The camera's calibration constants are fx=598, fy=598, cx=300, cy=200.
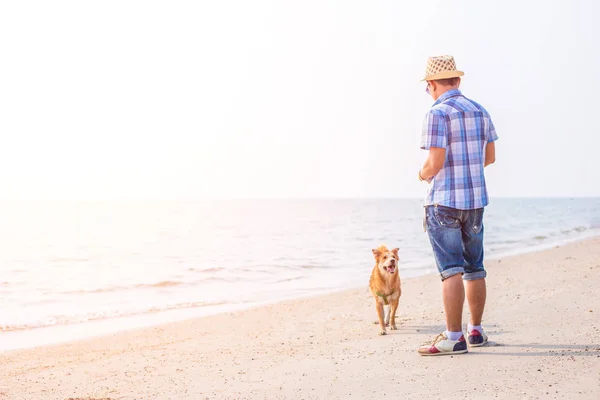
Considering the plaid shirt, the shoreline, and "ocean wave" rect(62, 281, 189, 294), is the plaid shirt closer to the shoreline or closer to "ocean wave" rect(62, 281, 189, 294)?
the shoreline

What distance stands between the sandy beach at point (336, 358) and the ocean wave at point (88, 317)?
6.14 ft

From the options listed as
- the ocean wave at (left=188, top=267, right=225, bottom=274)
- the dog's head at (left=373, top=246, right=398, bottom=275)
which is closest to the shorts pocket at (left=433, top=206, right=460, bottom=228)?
the dog's head at (left=373, top=246, right=398, bottom=275)

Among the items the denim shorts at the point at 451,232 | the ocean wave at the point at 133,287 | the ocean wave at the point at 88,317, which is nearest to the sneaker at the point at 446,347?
the denim shorts at the point at 451,232

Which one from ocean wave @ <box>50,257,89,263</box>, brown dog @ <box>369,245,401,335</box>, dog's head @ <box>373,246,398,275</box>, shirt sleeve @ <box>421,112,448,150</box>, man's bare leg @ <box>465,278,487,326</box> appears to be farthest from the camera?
ocean wave @ <box>50,257,89,263</box>

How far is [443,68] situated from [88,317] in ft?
24.3

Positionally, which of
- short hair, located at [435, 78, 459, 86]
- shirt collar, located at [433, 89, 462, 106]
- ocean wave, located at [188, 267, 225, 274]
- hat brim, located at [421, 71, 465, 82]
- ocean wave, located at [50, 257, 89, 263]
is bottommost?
ocean wave, located at [188, 267, 225, 274]

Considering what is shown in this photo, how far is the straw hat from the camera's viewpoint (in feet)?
14.5

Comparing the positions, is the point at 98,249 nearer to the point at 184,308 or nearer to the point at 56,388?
the point at 184,308

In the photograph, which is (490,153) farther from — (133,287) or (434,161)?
(133,287)

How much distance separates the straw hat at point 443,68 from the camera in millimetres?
4410

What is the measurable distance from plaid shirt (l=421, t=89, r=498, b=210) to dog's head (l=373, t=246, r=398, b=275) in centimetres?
203

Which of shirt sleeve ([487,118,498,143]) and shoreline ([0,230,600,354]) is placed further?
shoreline ([0,230,600,354])

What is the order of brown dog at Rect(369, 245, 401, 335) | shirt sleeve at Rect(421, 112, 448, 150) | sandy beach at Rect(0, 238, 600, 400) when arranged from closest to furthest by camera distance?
sandy beach at Rect(0, 238, 600, 400), shirt sleeve at Rect(421, 112, 448, 150), brown dog at Rect(369, 245, 401, 335)

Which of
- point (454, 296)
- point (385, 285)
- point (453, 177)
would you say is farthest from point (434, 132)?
point (385, 285)
